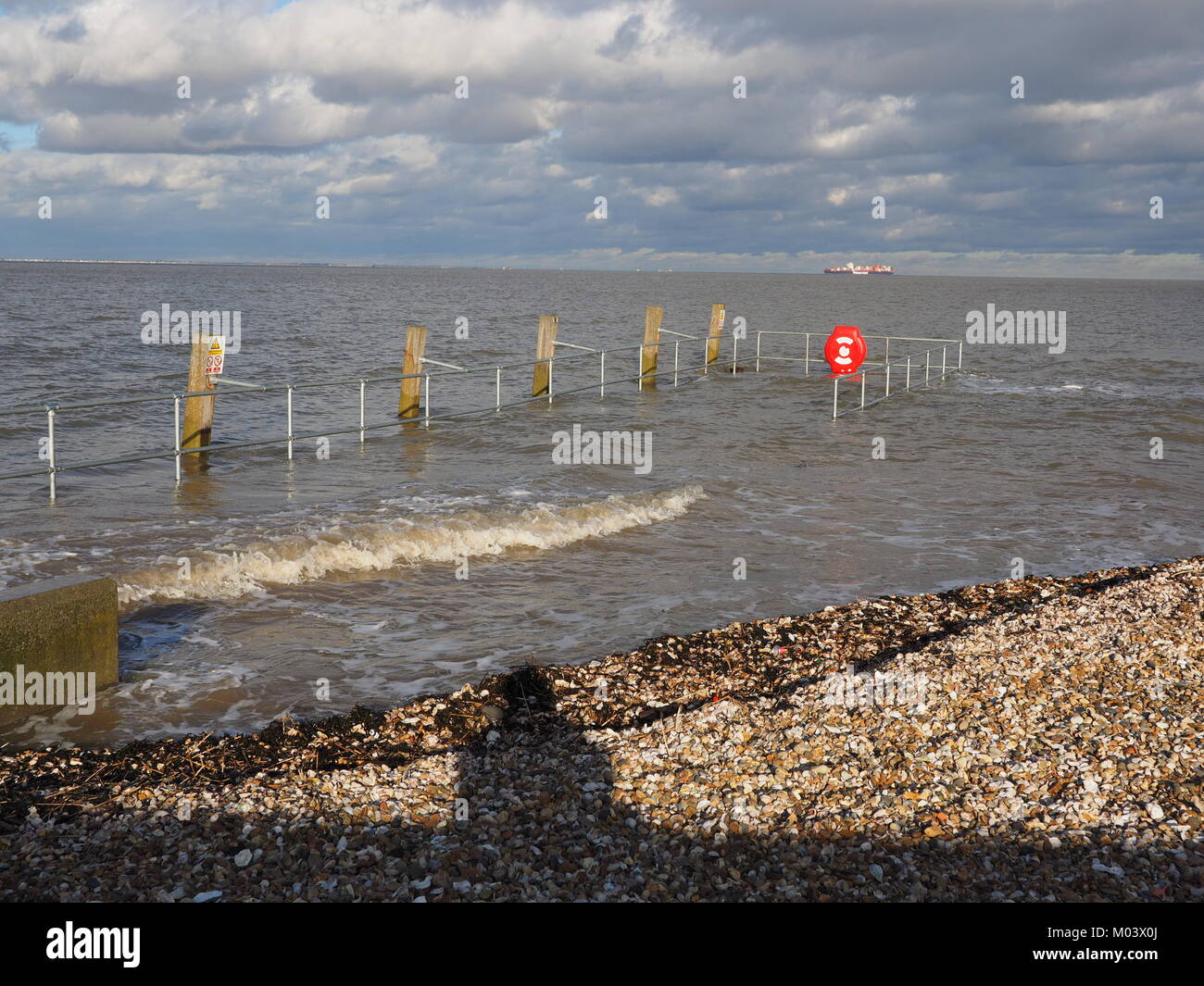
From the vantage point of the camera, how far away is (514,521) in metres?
12.6

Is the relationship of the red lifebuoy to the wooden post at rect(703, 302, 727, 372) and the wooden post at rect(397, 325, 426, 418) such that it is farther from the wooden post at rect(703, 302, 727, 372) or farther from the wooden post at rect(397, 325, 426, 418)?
the wooden post at rect(703, 302, 727, 372)

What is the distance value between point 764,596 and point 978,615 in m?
1.97

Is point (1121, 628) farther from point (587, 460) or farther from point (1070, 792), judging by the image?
point (587, 460)

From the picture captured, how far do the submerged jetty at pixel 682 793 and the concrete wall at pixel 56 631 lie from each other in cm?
66

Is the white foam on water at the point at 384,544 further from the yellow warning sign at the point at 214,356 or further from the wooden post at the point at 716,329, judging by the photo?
the wooden post at the point at 716,329

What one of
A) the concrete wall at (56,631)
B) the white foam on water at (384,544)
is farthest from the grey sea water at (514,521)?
the concrete wall at (56,631)

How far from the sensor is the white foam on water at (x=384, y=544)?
33.0 ft

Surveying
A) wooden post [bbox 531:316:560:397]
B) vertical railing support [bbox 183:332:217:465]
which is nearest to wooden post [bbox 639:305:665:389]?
wooden post [bbox 531:316:560:397]

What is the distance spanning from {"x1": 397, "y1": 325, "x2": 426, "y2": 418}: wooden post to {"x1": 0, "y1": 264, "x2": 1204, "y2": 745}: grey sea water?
658 mm

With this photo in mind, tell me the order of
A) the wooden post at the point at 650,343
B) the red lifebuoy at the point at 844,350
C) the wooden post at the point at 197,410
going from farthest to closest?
the wooden post at the point at 650,343 < the red lifebuoy at the point at 844,350 < the wooden post at the point at 197,410

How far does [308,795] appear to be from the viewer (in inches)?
206

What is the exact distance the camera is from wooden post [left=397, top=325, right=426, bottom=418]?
67.6 feet

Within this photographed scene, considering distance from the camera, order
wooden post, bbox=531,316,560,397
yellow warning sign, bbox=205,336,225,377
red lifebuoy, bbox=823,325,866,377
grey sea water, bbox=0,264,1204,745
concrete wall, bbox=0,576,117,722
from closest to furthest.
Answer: concrete wall, bbox=0,576,117,722 < grey sea water, bbox=0,264,1204,745 < yellow warning sign, bbox=205,336,225,377 < red lifebuoy, bbox=823,325,866,377 < wooden post, bbox=531,316,560,397
